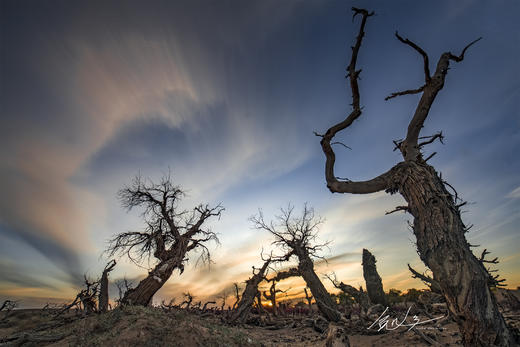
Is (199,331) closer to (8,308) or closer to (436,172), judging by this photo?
(436,172)

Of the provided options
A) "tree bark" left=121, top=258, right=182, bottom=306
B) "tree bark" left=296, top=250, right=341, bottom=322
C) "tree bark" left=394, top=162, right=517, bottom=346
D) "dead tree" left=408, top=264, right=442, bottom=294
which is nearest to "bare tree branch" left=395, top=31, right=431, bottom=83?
"tree bark" left=394, top=162, right=517, bottom=346

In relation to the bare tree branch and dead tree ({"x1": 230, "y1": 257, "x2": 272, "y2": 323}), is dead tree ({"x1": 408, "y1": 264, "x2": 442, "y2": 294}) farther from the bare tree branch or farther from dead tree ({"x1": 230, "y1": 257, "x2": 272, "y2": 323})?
dead tree ({"x1": 230, "y1": 257, "x2": 272, "y2": 323})

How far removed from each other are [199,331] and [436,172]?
724cm

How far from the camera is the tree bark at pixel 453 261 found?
3.78 meters

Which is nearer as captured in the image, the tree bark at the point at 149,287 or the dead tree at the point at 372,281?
the tree bark at the point at 149,287

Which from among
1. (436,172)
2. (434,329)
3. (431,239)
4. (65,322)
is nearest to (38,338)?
(65,322)

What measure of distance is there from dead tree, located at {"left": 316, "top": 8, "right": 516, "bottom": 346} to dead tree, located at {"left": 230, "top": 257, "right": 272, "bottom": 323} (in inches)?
402

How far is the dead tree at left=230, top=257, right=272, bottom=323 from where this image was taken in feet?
44.6

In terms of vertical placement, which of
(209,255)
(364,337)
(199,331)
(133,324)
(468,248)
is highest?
(209,255)

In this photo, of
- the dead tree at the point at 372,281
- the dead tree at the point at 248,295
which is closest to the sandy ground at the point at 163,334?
the dead tree at the point at 248,295

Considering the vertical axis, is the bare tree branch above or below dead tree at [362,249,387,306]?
above

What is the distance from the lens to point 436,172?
527cm

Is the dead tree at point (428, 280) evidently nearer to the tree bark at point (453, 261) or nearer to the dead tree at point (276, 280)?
the tree bark at point (453, 261)

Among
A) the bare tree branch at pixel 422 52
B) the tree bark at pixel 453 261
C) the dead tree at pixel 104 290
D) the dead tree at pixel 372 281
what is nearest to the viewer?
the tree bark at pixel 453 261
